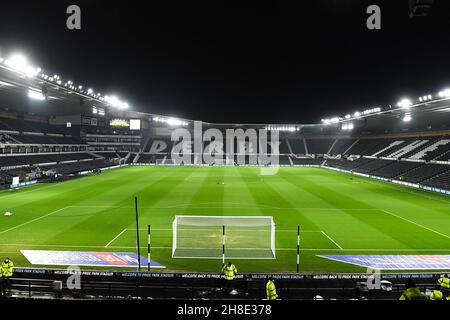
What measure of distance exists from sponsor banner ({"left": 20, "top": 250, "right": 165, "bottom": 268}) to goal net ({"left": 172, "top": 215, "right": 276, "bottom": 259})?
1904 millimetres

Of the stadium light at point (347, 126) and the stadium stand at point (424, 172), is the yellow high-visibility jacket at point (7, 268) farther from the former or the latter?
the stadium light at point (347, 126)

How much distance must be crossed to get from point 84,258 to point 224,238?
609 cm

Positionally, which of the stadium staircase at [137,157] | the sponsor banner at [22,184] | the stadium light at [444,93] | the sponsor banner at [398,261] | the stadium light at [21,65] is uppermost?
the stadium light at [21,65]

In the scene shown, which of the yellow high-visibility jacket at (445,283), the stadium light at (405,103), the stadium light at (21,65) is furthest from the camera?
the stadium light at (405,103)

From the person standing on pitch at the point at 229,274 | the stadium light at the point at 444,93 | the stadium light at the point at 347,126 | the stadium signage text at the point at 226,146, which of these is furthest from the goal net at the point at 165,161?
the person standing on pitch at the point at 229,274

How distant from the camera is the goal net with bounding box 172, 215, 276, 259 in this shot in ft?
55.2

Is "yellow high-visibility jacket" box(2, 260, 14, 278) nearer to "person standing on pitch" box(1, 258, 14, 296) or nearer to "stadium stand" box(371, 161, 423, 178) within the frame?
"person standing on pitch" box(1, 258, 14, 296)

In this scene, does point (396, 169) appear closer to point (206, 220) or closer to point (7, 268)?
point (206, 220)

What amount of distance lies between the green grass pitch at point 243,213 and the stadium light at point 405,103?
1147 centimetres

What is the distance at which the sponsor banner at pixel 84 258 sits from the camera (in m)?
15.3

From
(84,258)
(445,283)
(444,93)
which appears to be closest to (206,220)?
(84,258)

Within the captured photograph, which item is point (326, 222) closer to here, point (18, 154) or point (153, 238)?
point (153, 238)

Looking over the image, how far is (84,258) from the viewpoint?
52.4 feet

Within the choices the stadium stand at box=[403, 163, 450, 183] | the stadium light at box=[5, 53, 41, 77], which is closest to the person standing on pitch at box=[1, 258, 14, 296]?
the stadium light at box=[5, 53, 41, 77]
